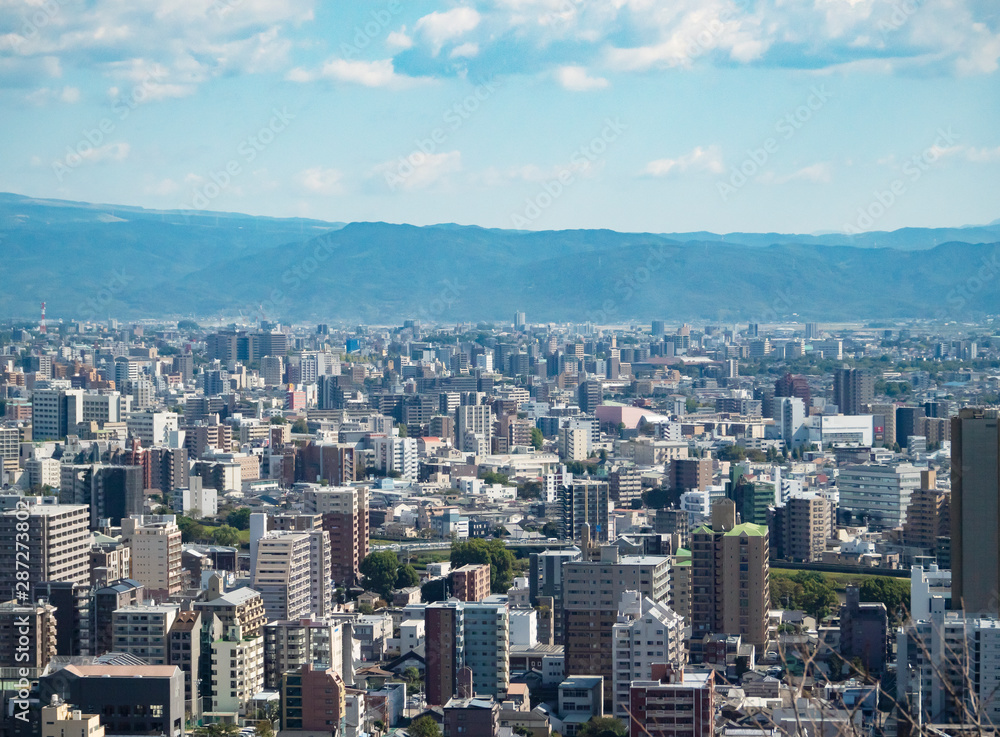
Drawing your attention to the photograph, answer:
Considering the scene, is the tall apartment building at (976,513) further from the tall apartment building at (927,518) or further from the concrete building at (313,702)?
the tall apartment building at (927,518)

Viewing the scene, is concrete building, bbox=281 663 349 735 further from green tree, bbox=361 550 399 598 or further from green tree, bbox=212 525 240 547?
green tree, bbox=212 525 240 547

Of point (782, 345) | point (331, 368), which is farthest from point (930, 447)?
point (782, 345)

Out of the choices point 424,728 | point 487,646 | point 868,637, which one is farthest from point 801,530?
point 424,728

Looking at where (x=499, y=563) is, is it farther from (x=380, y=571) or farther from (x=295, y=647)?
(x=295, y=647)

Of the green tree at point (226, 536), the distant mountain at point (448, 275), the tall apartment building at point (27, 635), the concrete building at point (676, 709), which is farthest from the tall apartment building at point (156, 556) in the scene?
the distant mountain at point (448, 275)

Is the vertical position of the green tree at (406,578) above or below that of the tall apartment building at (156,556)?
below

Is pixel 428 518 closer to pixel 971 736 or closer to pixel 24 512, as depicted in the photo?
pixel 24 512

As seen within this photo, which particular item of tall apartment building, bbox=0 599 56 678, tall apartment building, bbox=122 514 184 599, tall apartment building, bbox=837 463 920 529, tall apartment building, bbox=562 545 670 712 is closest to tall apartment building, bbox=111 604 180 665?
tall apartment building, bbox=0 599 56 678
